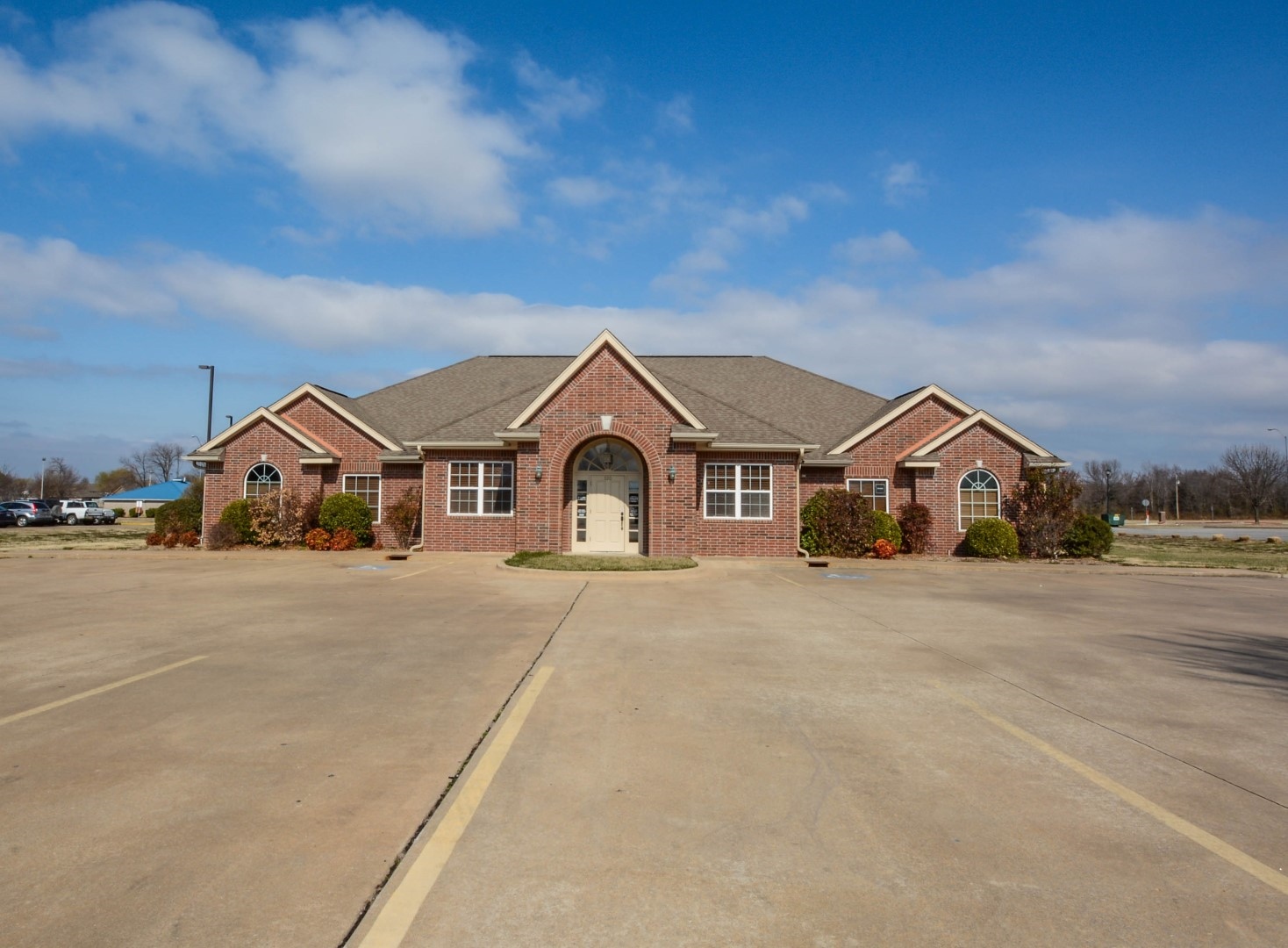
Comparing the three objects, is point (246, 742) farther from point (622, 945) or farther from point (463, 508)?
point (463, 508)

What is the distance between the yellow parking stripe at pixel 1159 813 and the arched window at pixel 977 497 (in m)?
19.9

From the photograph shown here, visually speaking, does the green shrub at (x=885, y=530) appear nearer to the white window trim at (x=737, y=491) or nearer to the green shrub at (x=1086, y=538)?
the white window trim at (x=737, y=491)

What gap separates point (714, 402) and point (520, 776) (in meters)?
21.8

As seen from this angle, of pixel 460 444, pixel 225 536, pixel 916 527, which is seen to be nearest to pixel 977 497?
pixel 916 527

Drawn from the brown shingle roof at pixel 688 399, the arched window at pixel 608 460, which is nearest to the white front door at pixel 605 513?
→ the arched window at pixel 608 460

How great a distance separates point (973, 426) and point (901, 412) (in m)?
2.29

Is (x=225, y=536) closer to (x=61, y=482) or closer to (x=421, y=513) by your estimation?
(x=421, y=513)

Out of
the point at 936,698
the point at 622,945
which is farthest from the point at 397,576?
the point at 622,945

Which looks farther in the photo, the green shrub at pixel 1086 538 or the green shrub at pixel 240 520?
the green shrub at pixel 240 520

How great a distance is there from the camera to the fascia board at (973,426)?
80.4ft

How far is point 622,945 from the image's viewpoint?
9.80ft

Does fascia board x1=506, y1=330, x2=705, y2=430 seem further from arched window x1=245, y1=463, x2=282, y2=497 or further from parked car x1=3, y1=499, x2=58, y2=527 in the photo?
parked car x1=3, y1=499, x2=58, y2=527

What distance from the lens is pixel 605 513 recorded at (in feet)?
75.7

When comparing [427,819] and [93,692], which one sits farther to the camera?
[93,692]
